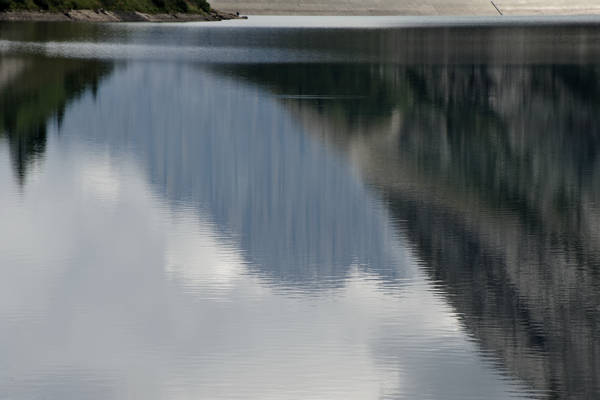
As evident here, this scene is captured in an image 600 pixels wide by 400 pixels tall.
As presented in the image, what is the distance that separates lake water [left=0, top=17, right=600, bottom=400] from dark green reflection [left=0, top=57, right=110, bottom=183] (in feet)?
0.91

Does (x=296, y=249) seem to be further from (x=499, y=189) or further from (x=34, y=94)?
(x=34, y=94)

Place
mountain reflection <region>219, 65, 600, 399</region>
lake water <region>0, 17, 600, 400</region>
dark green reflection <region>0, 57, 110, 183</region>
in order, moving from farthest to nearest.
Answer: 1. dark green reflection <region>0, 57, 110, 183</region>
2. mountain reflection <region>219, 65, 600, 399</region>
3. lake water <region>0, 17, 600, 400</region>

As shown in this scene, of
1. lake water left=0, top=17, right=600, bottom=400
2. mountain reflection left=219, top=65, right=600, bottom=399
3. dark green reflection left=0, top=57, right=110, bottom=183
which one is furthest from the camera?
dark green reflection left=0, top=57, right=110, bottom=183

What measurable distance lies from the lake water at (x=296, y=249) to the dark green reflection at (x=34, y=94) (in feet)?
0.91

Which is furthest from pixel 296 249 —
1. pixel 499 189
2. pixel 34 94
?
pixel 34 94

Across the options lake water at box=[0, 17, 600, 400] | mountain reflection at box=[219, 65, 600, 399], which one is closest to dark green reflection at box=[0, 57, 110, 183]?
lake water at box=[0, 17, 600, 400]

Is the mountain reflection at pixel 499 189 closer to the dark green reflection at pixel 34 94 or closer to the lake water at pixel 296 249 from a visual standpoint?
the lake water at pixel 296 249

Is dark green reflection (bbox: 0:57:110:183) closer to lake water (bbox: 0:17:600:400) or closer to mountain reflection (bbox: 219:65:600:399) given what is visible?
lake water (bbox: 0:17:600:400)

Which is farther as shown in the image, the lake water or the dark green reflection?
the dark green reflection

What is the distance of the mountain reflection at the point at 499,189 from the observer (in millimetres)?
20234

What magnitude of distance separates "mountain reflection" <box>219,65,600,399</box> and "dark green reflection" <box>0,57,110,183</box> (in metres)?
9.06

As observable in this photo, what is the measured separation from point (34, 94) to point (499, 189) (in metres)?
34.3

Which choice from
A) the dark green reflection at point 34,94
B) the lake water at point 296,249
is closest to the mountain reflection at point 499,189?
the lake water at point 296,249

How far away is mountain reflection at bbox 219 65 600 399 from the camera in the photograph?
20234 mm
